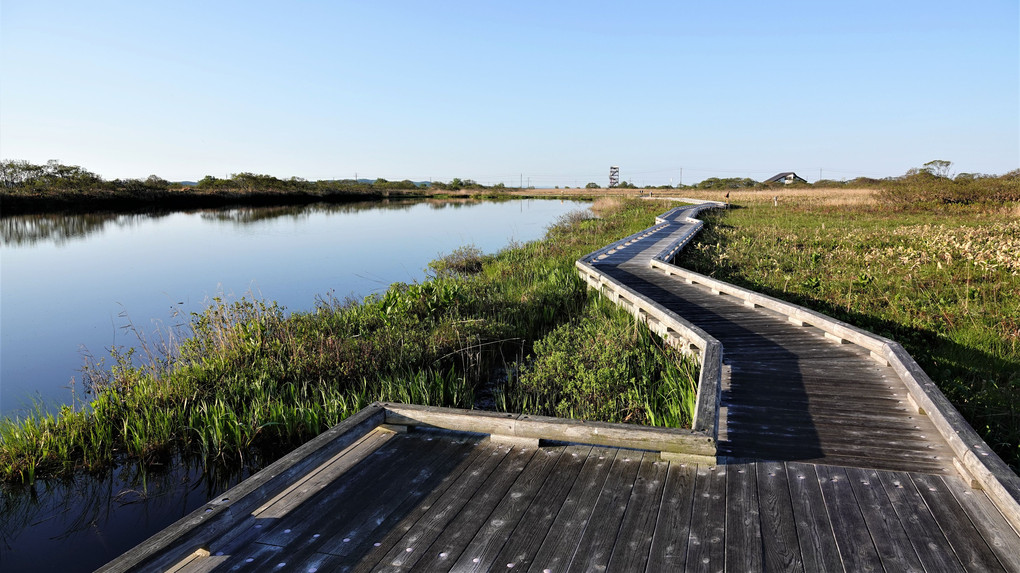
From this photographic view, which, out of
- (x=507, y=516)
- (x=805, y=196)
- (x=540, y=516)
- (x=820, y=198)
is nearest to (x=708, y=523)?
(x=540, y=516)

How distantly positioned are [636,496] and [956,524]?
5.56 ft

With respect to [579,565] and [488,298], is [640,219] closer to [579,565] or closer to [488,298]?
[488,298]

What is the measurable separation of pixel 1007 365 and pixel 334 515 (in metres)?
7.50

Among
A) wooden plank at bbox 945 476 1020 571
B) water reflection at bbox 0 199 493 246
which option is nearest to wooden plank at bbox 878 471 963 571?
wooden plank at bbox 945 476 1020 571

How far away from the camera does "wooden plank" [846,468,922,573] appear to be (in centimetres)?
257

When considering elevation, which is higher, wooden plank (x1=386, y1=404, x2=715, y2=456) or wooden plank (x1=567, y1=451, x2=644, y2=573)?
wooden plank (x1=386, y1=404, x2=715, y2=456)

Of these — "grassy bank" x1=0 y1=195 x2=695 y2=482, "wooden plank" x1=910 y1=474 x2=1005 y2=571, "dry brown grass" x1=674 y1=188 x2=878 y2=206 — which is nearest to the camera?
"wooden plank" x1=910 y1=474 x2=1005 y2=571

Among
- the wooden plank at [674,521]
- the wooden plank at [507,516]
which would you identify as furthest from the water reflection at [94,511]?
the wooden plank at [674,521]

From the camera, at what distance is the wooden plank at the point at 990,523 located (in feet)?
8.52

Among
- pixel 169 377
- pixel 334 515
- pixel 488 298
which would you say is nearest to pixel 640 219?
pixel 488 298

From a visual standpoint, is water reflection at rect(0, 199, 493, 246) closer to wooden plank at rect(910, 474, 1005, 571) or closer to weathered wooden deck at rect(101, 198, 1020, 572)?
weathered wooden deck at rect(101, 198, 1020, 572)

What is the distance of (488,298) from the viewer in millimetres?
10312

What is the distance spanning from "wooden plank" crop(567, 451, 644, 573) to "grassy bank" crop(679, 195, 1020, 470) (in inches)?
133

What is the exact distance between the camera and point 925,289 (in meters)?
9.43
